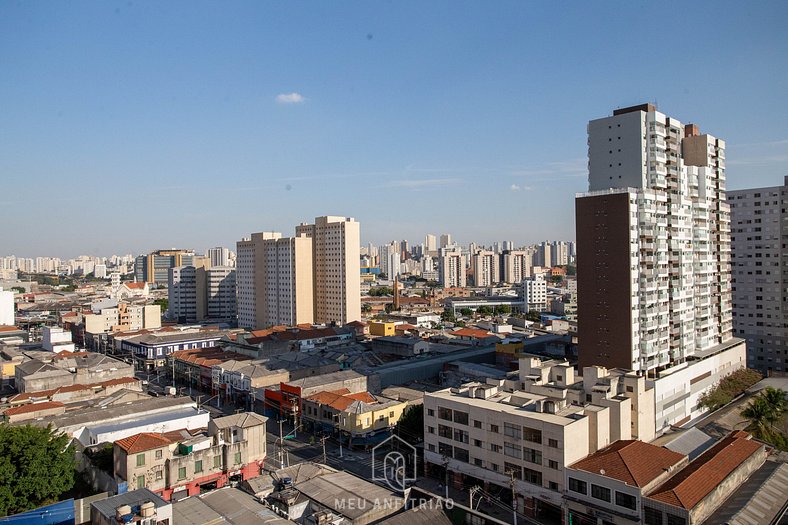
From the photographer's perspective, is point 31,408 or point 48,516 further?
point 31,408

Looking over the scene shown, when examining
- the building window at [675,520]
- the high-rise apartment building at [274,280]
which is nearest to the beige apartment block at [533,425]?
the building window at [675,520]

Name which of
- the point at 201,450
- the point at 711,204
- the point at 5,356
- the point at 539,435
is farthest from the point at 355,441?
the point at 5,356

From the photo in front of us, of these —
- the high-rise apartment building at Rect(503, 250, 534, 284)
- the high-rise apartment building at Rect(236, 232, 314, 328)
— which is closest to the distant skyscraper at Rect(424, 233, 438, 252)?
the high-rise apartment building at Rect(503, 250, 534, 284)

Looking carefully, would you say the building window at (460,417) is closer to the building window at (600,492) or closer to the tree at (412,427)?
the tree at (412,427)

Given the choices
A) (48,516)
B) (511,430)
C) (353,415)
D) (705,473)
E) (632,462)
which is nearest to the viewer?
(48,516)

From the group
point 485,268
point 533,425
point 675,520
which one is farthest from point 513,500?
point 485,268

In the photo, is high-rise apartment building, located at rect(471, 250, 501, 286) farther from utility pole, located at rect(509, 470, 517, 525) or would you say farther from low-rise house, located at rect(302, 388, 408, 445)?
utility pole, located at rect(509, 470, 517, 525)

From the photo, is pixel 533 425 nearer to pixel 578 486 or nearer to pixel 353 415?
pixel 578 486
